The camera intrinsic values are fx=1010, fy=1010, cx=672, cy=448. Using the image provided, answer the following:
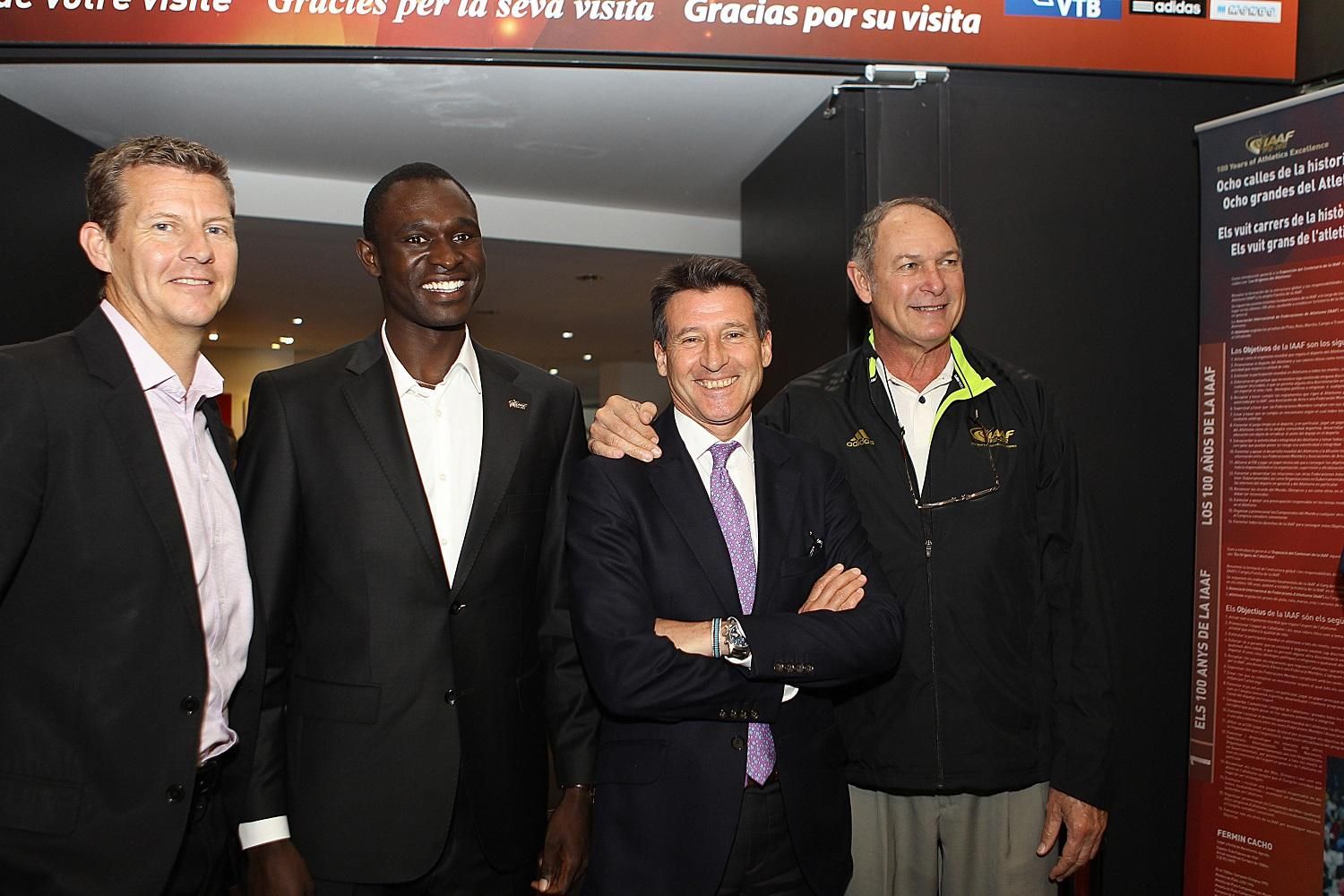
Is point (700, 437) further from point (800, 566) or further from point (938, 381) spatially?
point (938, 381)

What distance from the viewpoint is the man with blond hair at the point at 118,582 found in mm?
1793

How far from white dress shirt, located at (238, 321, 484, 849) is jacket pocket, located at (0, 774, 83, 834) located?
79 centimetres

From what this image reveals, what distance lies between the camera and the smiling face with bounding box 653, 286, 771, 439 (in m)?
2.32

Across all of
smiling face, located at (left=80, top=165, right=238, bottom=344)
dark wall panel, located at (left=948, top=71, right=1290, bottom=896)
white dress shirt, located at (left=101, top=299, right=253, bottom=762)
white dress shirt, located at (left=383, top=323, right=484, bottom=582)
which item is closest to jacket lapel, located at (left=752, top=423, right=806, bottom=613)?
white dress shirt, located at (left=383, top=323, right=484, bottom=582)

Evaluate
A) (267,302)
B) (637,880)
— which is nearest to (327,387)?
(637,880)

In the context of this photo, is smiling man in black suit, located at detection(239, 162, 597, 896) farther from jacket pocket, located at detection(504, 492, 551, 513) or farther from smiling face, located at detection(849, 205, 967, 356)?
smiling face, located at detection(849, 205, 967, 356)

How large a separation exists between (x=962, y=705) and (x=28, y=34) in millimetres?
3364

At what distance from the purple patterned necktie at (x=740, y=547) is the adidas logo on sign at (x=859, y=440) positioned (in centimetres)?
43

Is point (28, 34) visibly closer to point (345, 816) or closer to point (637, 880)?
point (345, 816)

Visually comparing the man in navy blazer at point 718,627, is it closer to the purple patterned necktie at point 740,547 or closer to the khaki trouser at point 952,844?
the purple patterned necktie at point 740,547

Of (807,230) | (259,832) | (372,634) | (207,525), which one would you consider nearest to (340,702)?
(372,634)

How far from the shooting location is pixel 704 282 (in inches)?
92.7

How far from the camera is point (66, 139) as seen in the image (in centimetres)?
463

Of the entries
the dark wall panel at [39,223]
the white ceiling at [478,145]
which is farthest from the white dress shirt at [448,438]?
the dark wall panel at [39,223]
